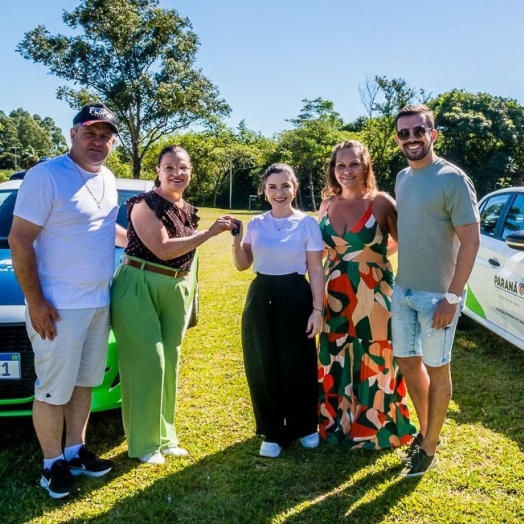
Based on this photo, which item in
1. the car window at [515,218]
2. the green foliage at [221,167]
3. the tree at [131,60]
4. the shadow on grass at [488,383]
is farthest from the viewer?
the green foliage at [221,167]

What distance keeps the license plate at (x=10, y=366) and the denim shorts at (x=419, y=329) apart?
2167 mm

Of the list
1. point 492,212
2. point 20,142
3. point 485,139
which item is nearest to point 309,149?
point 485,139

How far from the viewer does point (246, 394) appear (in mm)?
4348

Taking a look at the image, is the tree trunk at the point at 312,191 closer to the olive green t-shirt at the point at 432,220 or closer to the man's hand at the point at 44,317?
the olive green t-shirt at the point at 432,220

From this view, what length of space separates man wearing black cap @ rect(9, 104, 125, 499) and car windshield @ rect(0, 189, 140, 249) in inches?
56.1

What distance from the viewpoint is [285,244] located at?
3.12 m

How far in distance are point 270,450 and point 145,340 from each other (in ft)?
3.49

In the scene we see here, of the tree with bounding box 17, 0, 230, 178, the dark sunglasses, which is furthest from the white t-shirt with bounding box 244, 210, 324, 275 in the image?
the tree with bounding box 17, 0, 230, 178

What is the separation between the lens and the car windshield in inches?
165

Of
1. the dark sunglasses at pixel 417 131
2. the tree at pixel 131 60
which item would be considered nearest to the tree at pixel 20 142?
the tree at pixel 131 60

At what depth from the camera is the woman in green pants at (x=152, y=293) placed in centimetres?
298

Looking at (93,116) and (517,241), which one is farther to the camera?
(517,241)

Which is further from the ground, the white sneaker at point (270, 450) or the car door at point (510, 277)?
the car door at point (510, 277)

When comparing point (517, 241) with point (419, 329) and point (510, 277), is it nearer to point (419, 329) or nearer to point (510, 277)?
point (510, 277)
